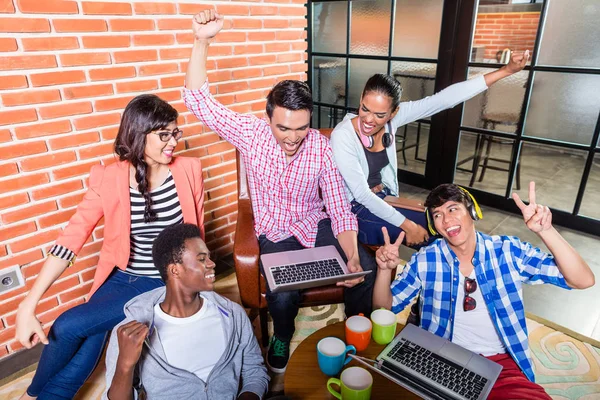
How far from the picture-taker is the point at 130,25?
195 centimetres

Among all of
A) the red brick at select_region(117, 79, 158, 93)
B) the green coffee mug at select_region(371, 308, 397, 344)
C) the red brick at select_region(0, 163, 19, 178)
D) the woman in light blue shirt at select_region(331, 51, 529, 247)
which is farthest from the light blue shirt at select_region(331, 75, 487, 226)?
the red brick at select_region(0, 163, 19, 178)

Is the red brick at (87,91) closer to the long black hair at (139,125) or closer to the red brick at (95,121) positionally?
the red brick at (95,121)

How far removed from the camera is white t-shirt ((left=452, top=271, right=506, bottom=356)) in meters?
1.42

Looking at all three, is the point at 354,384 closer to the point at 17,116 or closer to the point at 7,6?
the point at 17,116

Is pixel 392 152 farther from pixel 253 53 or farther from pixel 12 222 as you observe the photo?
pixel 12 222

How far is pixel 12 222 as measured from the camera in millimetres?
1814

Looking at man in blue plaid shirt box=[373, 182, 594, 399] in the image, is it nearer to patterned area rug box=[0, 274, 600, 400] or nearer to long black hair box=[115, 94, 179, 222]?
patterned area rug box=[0, 274, 600, 400]

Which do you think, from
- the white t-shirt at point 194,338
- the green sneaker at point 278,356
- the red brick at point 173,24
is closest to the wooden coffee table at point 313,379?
the white t-shirt at point 194,338

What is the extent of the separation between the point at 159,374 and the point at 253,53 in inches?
72.7

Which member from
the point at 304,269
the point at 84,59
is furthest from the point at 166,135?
the point at 304,269

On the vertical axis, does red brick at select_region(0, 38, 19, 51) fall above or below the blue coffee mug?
above

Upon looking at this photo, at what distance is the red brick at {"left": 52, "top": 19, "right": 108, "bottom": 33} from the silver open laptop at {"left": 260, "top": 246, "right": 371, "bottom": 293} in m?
1.25

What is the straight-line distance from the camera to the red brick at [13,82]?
166 cm

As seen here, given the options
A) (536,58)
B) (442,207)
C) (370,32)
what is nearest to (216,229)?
(442,207)
